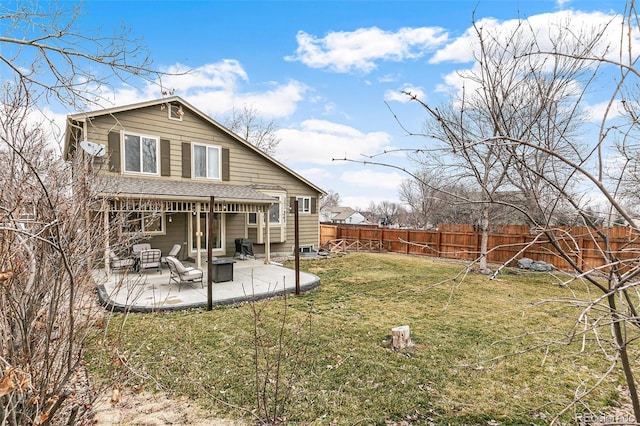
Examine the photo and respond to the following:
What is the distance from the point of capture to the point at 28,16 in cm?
237

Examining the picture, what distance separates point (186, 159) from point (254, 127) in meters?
18.5

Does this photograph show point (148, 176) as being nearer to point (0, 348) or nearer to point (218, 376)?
point (218, 376)

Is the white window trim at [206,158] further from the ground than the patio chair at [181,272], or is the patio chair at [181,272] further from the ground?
the white window trim at [206,158]

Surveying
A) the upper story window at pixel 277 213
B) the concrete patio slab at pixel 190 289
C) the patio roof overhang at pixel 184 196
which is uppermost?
the patio roof overhang at pixel 184 196

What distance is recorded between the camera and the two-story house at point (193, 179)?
A: 10.6 meters

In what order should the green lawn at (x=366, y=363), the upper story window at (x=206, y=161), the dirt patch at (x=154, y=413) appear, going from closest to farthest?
the dirt patch at (x=154, y=413)
the green lawn at (x=366, y=363)
the upper story window at (x=206, y=161)

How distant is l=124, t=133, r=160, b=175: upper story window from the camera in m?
11.3

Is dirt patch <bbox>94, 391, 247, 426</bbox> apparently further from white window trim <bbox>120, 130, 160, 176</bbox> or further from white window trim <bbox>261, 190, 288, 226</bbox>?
white window trim <bbox>261, 190, 288, 226</bbox>

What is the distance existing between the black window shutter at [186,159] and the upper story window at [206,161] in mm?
251

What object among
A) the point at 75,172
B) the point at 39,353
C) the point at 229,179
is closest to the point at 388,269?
the point at 229,179

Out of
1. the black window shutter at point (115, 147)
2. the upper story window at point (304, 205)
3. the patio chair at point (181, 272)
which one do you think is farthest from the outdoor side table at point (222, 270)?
the upper story window at point (304, 205)

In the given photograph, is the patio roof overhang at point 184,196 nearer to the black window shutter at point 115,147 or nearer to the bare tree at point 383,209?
the black window shutter at point 115,147

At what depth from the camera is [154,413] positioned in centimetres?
355

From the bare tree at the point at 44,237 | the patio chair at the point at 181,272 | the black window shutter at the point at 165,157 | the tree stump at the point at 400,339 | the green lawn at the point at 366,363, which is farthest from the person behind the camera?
the black window shutter at the point at 165,157
